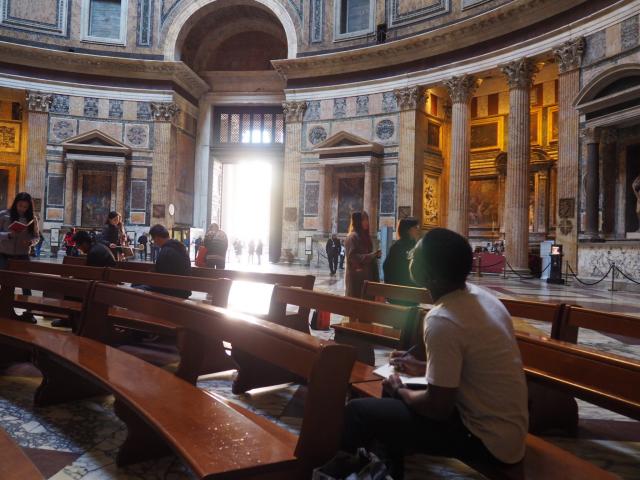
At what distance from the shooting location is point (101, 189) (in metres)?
23.7

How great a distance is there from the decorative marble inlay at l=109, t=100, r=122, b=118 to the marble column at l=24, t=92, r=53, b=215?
256cm

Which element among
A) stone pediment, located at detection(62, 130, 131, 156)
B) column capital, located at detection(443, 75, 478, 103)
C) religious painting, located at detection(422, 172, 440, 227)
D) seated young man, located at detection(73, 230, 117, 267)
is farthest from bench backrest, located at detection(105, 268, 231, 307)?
stone pediment, located at detection(62, 130, 131, 156)

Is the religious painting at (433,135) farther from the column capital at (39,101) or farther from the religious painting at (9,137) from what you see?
the religious painting at (9,137)

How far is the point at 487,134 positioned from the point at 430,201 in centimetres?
427

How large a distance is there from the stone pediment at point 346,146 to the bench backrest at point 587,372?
18.5 metres

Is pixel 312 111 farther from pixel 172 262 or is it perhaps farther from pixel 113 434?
pixel 113 434

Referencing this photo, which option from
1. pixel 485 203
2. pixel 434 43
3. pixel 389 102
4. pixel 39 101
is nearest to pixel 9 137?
pixel 39 101

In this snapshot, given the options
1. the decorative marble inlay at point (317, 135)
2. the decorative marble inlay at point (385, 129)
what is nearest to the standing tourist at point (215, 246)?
the decorative marble inlay at point (385, 129)

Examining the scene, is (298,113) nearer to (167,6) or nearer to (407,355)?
(167,6)

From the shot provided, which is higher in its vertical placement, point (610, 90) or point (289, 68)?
point (289, 68)

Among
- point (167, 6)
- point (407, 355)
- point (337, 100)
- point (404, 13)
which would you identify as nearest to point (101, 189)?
point (167, 6)

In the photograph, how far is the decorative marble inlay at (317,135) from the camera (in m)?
22.7

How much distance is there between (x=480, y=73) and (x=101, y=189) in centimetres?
1708

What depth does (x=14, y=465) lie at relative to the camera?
174cm
